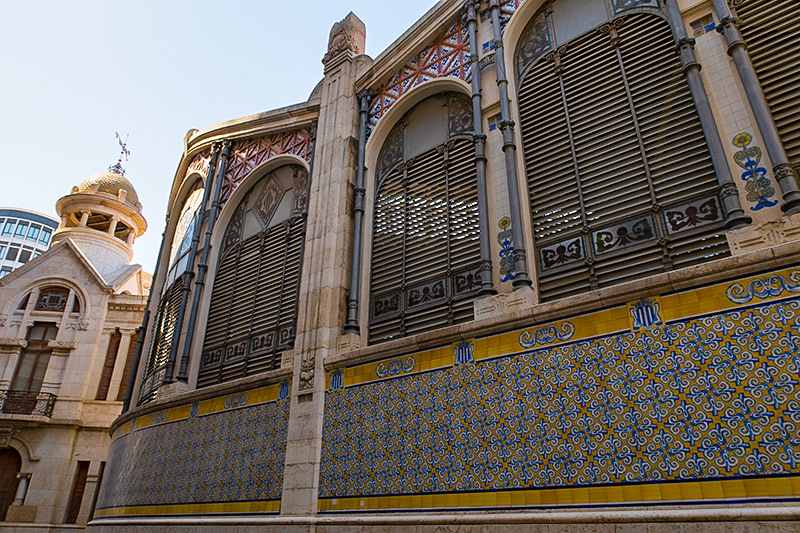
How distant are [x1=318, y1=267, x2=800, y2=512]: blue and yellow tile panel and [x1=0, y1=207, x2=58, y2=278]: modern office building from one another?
56.6 metres

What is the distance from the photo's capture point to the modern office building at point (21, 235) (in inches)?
2095

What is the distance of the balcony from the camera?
62.7 ft

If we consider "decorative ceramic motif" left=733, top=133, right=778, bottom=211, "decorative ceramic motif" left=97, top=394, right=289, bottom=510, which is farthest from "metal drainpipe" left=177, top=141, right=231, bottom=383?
"decorative ceramic motif" left=733, top=133, right=778, bottom=211

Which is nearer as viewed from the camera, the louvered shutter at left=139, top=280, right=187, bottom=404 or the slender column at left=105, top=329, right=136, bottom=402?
the louvered shutter at left=139, top=280, right=187, bottom=404

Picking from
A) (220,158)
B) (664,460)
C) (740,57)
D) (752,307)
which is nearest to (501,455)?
(664,460)

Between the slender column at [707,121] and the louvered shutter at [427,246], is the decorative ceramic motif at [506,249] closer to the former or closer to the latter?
the louvered shutter at [427,246]

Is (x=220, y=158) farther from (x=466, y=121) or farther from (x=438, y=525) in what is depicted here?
(x=438, y=525)

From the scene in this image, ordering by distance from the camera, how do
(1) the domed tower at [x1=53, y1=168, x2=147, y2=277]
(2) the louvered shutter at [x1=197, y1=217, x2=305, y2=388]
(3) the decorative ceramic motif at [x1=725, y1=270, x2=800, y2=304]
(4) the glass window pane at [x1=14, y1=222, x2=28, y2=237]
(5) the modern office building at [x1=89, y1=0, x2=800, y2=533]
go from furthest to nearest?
(4) the glass window pane at [x1=14, y1=222, x2=28, y2=237], (1) the domed tower at [x1=53, y1=168, x2=147, y2=277], (2) the louvered shutter at [x1=197, y1=217, x2=305, y2=388], (5) the modern office building at [x1=89, y1=0, x2=800, y2=533], (3) the decorative ceramic motif at [x1=725, y1=270, x2=800, y2=304]

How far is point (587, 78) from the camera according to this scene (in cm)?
757

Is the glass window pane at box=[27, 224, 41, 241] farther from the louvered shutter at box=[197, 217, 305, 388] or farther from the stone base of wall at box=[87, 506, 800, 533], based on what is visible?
the stone base of wall at box=[87, 506, 800, 533]

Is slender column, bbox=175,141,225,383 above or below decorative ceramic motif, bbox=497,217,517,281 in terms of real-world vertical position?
above

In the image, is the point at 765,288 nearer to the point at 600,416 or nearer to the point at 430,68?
the point at 600,416

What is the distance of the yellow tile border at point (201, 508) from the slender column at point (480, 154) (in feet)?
13.3

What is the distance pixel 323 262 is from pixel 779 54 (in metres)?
6.37
